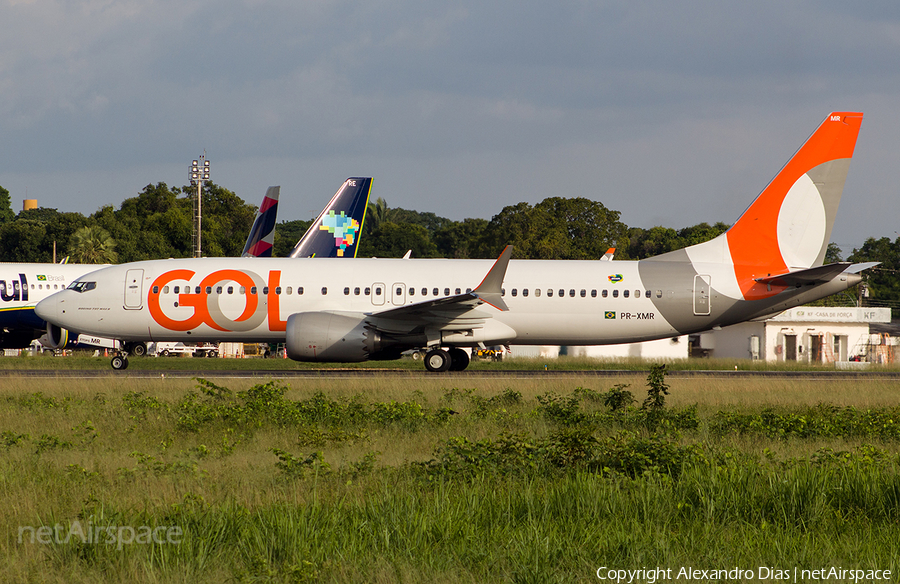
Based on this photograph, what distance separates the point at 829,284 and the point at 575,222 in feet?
217

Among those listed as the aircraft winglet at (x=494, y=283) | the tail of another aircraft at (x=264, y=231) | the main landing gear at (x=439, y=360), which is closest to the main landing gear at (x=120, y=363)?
the main landing gear at (x=439, y=360)

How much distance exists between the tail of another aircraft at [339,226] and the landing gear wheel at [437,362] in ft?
46.8

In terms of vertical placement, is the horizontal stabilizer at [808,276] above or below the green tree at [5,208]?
below

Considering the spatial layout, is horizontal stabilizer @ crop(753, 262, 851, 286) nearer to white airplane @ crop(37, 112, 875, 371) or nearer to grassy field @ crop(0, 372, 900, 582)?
white airplane @ crop(37, 112, 875, 371)

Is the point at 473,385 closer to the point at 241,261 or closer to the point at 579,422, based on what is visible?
the point at 579,422

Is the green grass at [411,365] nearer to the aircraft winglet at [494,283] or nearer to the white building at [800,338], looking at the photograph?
the aircraft winglet at [494,283]

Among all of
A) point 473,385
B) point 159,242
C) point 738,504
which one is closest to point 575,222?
point 159,242

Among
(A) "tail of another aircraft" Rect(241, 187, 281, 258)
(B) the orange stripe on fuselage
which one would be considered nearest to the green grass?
(B) the orange stripe on fuselage

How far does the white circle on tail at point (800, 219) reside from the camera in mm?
26188

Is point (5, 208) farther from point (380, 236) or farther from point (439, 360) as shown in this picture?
point (439, 360)

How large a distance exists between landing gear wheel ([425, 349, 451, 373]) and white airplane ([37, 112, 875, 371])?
0.11 ft

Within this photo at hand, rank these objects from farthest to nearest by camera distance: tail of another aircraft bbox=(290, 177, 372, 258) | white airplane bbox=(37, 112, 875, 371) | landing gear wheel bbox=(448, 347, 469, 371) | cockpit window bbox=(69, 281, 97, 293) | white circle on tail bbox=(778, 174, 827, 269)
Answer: tail of another aircraft bbox=(290, 177, 372, 258) → landing gear wheel bbox=(448, 347, 469, 371) → cockpit window bbox=(69, 281, 97, 293) → white circle on tail bbox=(778, 174, 827, 269) → white airplane bbox=(37, 112, 875, 371)

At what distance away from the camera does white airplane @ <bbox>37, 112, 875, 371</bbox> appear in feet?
83.9

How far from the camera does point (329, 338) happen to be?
2380 centimetres
